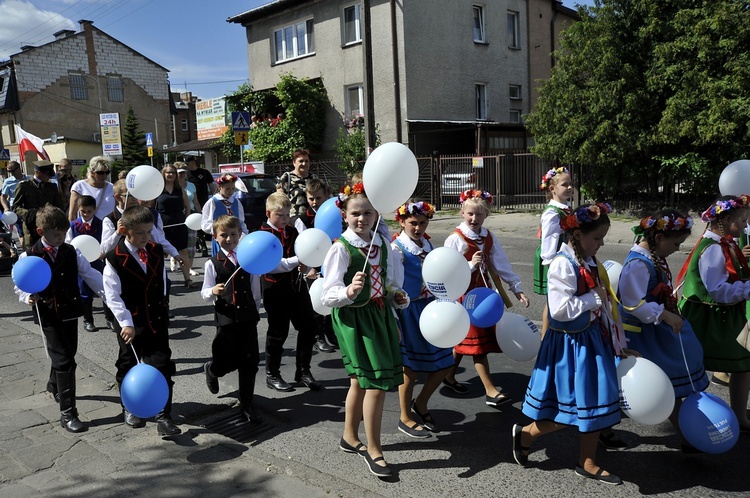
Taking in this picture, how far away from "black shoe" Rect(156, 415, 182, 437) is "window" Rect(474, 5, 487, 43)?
76.2ft

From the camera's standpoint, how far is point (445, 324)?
372 centimetres

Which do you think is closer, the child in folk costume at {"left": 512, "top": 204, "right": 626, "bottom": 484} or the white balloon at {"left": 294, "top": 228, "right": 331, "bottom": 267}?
the child in folk costume at {"left": 512, "top": 204, "right": 626, "bottom": 484}

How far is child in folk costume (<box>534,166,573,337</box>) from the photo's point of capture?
220 inches

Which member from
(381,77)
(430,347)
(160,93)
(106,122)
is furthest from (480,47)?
(160,93)

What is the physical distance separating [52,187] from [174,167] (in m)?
1.65

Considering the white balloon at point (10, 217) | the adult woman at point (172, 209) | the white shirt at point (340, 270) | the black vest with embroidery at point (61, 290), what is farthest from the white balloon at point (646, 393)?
the white balloon at point (10, 217)

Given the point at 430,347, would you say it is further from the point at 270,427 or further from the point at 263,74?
the point at 263,74

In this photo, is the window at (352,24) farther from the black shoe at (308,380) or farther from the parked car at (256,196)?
the black shoe at (308,380)

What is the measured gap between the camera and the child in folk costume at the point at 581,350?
11.1 ft

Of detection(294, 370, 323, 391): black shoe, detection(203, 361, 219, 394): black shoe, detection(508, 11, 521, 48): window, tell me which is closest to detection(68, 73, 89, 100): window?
detection(508, 11, 521, 48): window

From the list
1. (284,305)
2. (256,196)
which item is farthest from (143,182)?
(256,196)

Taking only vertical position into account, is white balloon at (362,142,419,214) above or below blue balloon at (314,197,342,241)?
above

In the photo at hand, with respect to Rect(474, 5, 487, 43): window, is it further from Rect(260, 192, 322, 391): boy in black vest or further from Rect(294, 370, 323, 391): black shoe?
Rect(294, 370, 323, 391): black shoe

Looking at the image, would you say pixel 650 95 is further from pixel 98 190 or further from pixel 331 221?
pixel 98 190
